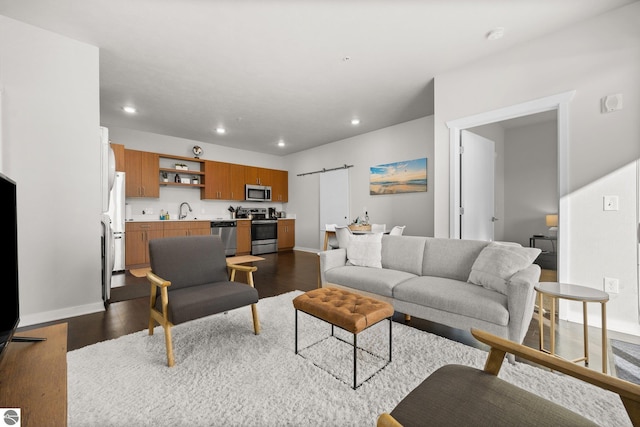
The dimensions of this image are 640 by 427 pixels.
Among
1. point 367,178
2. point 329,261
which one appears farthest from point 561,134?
point 367,178

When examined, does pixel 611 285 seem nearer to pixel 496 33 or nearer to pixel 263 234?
pixel 496 33

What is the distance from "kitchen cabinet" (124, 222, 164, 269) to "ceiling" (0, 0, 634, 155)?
80.6 inches

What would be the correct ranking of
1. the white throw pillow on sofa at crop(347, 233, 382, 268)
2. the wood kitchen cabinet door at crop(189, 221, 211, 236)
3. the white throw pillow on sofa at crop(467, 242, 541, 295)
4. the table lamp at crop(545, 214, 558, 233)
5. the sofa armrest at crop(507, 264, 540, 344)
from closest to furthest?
the sofa armrest at crop(507, 264, 540, 344), the white throw pillow on sofa at crop(467, 242, 541, 295), the white throw pillow on sofa at crop(347, 233, 382, 268), the table lamp at crop(545, 214, 558, 233), the wood kitchen cabinet door at crop(189, 221, 211, 236)

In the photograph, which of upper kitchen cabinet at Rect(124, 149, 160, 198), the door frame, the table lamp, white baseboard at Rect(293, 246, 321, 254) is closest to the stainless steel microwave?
white baseboard at Rect(293, 246, 321, 254)

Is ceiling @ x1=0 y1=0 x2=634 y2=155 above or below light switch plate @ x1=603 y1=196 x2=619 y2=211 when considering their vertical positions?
above

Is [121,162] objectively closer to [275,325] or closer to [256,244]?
[256,244]

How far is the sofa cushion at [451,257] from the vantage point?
250cm

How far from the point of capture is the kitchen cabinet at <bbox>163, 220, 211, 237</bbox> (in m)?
5.57

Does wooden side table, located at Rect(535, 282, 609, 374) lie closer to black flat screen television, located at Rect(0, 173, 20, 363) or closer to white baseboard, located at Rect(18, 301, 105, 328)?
black flat screen television, located at Rect(0, 173, 20, 363)

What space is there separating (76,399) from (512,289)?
2.76 meters

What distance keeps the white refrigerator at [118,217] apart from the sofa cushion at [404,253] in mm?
4601

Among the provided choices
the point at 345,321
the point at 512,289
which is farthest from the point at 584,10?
the point at 345,321

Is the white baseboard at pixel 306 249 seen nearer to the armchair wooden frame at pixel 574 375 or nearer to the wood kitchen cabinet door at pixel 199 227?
the wood kitchen cabinet door at pixel 199 227

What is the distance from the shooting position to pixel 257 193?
7.29 metres
